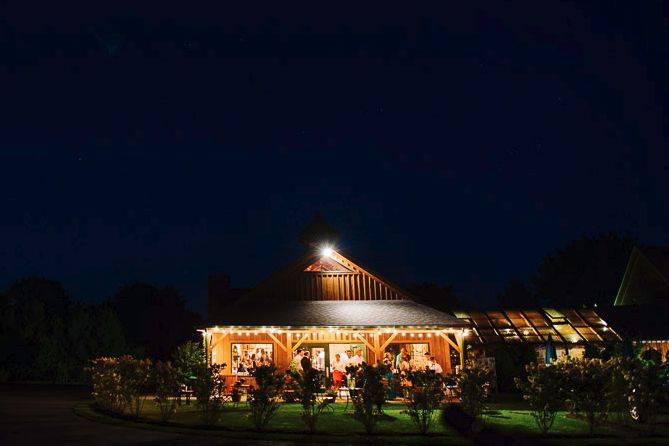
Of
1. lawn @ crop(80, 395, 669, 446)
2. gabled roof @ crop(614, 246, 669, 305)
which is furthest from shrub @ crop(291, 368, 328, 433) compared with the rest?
gabled roof @ crop(614, 246, 669, 305)

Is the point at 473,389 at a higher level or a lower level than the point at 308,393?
lower

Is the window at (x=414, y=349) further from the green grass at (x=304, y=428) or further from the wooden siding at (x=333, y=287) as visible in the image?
the green grass at (x=304, y=428)

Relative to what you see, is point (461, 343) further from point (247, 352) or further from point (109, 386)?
point (109, 386)

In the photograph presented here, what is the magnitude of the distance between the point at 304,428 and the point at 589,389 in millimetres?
5611

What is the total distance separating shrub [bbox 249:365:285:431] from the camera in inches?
480

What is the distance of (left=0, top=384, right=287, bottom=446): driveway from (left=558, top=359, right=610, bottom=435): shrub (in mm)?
6020

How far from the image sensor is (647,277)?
106ft

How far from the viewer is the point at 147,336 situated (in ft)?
168

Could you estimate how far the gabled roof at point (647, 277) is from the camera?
30.7 m

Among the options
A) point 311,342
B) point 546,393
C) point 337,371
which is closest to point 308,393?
point 546,393

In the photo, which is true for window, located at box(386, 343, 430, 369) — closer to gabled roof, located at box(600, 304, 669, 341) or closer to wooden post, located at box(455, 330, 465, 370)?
wooden post, located at box(455, 330, 465, 370)

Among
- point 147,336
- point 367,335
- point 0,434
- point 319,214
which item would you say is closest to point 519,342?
point 367,335

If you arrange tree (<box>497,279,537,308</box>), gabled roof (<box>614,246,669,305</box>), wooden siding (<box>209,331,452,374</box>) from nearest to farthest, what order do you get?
wooden siding (<box>209,331,452,374</box>) → gabled roof (<box>614,246,669,305</box>) → tree (<box>497,279,537,308</box>)

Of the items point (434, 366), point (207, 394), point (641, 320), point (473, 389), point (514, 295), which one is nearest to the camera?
point (207, 394)
